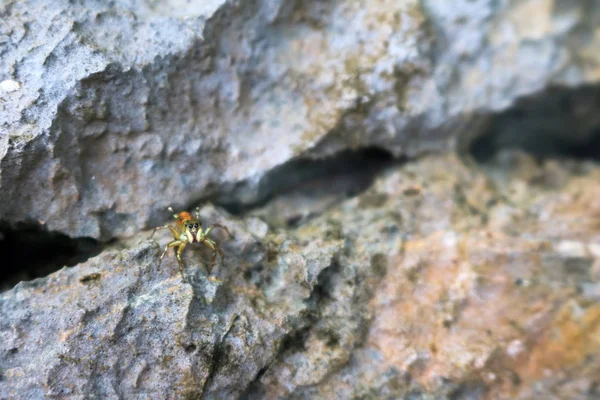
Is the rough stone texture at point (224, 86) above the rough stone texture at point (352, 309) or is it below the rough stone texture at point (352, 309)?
above

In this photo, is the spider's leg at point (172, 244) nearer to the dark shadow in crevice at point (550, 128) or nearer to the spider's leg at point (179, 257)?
the spider's leg at point (179, 257)

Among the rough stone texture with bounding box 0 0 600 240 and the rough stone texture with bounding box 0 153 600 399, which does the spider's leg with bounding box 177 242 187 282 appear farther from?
the rough stone texture with bounding box 0 0 600 240

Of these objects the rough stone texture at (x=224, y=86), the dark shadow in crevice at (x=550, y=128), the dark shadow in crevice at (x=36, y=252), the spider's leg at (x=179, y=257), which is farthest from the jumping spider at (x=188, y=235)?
the dark shadow in crevice at (x=550, y=128)

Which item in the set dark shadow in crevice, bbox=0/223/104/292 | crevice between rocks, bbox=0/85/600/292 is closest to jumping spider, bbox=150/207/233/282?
crevice between rocks, bbox=0/85/600/292

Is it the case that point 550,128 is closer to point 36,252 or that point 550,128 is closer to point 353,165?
point 353,165

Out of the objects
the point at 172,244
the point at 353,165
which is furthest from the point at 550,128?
the point at 172,244

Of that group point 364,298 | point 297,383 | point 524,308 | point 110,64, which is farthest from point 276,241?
point 524,308
